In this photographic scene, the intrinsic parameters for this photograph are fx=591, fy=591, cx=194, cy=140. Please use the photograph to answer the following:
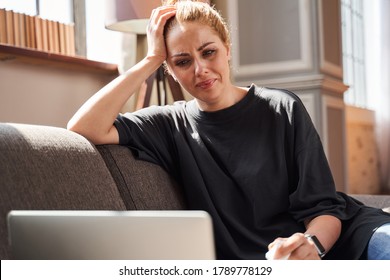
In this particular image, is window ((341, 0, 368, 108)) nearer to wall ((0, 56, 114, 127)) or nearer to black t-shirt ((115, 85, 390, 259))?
wall ((0, 56, 114, 127))

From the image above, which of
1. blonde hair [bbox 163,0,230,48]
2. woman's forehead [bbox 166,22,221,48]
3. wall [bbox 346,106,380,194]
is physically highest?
blonde hair [bbox 163,0,230,48]

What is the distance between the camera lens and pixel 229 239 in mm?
1285

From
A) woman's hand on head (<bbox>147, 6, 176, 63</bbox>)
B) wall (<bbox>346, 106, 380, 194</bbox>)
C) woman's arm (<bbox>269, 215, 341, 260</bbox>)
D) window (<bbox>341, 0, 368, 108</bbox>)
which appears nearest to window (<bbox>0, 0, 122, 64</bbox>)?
woman's hand on head (<bbox>147, 6, 176, 63</bbox>)

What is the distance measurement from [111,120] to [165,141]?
158 mm

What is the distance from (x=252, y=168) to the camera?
1336mm

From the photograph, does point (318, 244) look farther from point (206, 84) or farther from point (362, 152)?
point (362, 152)

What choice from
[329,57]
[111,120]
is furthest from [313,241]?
[329,57]

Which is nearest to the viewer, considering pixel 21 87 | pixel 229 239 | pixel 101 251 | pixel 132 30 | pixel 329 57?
pixel 101 251

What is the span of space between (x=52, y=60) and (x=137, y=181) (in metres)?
1.29

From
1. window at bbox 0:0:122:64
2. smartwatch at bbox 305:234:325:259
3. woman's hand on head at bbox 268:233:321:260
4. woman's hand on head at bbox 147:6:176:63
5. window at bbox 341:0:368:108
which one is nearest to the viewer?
woman's hand on head at bbox 268:233:321:260

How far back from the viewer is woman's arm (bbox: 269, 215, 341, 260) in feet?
3.16

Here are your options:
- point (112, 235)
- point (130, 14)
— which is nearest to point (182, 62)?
point (112, 235)

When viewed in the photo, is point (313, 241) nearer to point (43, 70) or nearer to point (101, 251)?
point (101, 251)

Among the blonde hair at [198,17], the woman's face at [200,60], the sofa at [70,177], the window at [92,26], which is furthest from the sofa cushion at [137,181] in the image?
the window at [92,26]
